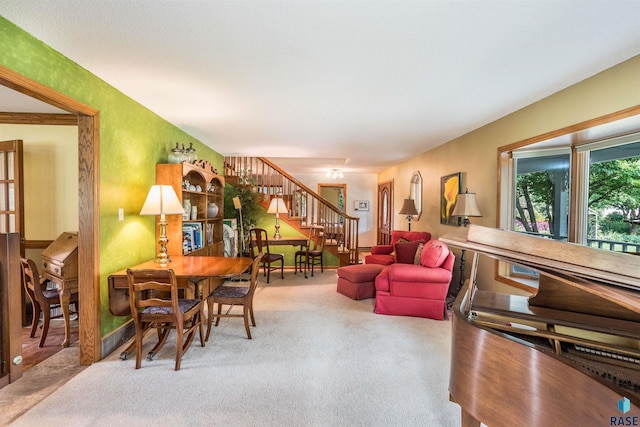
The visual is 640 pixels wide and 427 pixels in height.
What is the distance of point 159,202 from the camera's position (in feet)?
9.43

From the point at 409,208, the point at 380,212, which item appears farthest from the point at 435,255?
the point at 380,212

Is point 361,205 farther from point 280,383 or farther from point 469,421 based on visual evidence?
point 469,421

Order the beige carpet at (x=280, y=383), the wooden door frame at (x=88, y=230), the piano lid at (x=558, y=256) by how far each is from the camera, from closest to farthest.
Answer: the piano lid at (x=558, y=256), the beige carpet at (x=280, y=383), the wooden door frame at (x=88, y=230)

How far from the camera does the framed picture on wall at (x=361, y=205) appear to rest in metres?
9.10

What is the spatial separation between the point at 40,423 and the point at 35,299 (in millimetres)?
1591

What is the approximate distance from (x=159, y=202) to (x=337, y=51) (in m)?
2.14

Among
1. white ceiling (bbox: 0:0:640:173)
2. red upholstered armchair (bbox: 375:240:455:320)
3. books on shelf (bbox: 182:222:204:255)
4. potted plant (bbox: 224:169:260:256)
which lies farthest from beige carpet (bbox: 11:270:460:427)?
potted plant (bbox: 224:169:260:256)

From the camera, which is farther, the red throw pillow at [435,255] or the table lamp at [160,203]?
the red throw pillow at [435,255]

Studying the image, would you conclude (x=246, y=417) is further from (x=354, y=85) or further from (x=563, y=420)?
(x=354, y=85)

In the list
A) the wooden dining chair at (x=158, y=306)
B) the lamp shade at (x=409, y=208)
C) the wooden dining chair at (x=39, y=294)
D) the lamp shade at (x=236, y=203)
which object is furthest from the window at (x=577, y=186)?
the wooden dining chair at (x=39, y=294)

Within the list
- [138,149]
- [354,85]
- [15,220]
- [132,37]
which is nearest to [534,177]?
[354,85]

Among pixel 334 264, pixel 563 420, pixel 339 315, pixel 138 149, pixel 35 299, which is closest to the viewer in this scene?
pixel 563 420

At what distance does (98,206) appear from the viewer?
2.50 meters

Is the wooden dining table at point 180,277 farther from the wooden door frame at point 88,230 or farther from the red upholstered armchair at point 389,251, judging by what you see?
the red upholstered armchair at point 389,251
